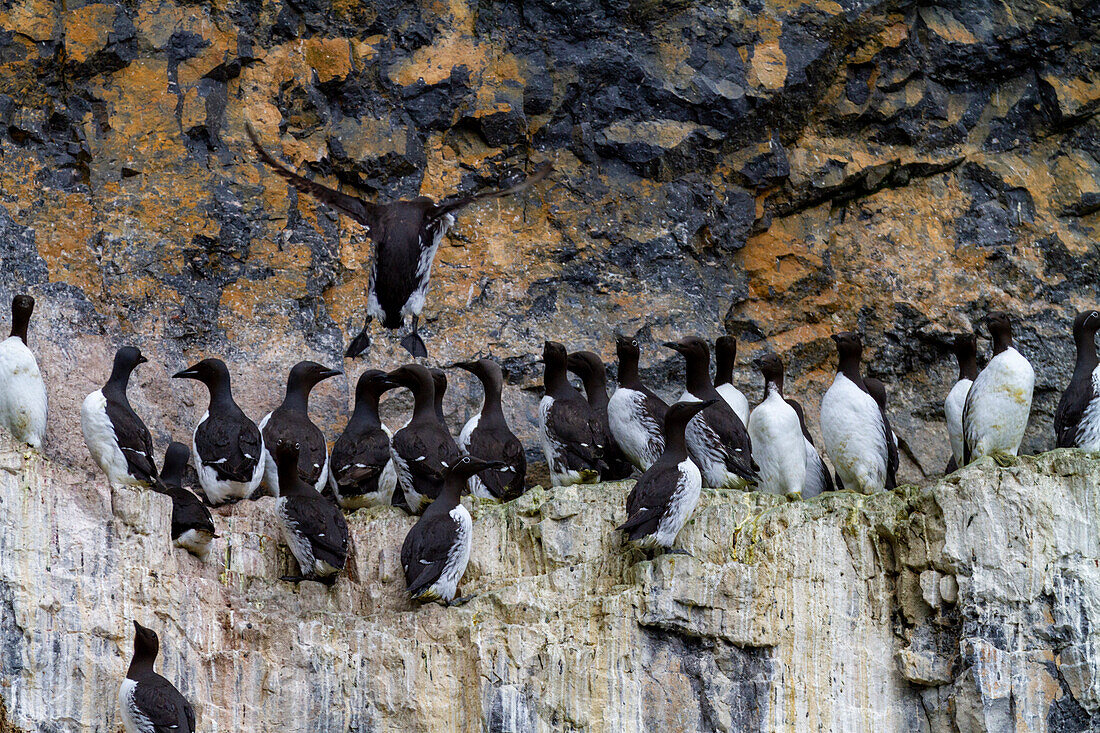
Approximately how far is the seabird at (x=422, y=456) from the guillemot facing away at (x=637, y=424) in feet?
3.52

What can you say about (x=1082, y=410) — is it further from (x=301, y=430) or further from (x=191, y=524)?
(x=191, y=524)

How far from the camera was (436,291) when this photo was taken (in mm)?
13250

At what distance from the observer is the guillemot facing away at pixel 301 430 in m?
11.0

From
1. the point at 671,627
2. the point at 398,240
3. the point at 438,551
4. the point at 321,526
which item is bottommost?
the point at 671,627

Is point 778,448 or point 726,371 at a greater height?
point 726,371

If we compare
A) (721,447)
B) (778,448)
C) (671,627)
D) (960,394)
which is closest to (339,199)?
(721,447)

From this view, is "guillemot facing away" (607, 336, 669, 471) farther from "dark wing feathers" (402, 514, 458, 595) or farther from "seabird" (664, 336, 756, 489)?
"dark wing feathers" (402, 514, 458, 595)

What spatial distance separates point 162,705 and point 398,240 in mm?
3883

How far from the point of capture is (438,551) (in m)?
9.66

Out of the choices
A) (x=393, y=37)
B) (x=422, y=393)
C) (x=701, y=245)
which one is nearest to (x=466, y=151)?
(x=393, y=37)

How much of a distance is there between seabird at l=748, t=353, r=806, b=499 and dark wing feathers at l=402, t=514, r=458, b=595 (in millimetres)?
2278

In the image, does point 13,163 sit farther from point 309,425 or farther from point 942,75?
point 942,75

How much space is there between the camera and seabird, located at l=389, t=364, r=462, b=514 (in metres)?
10.7

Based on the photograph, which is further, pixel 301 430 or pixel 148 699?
pixel 301 430
